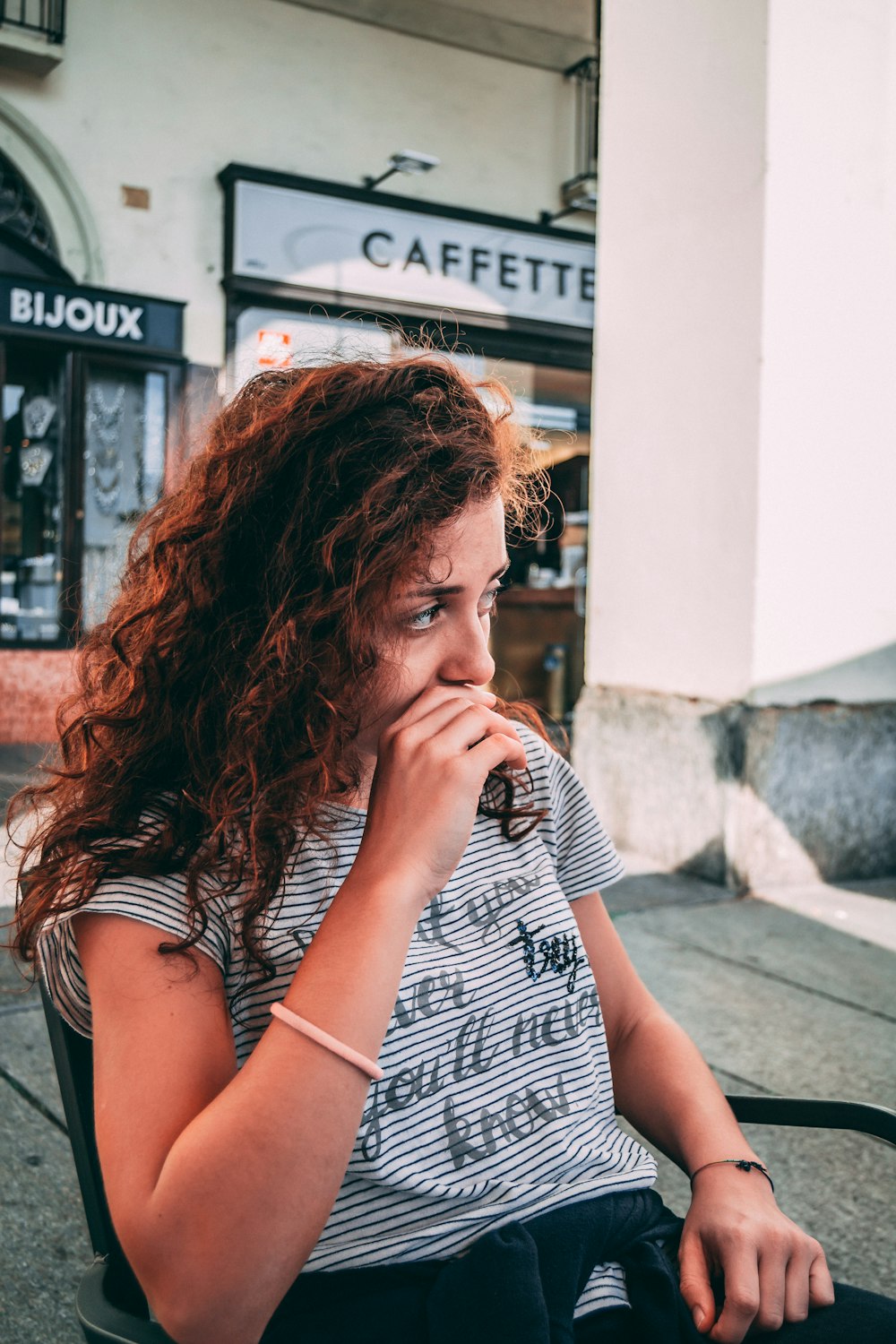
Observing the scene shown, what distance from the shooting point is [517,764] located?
1247mm

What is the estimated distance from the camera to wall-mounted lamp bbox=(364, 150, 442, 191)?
882 cm

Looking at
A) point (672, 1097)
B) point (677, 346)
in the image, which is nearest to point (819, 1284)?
point (672, 1097)

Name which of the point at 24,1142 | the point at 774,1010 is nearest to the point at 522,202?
the point at 774,1010

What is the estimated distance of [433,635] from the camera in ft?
3.94

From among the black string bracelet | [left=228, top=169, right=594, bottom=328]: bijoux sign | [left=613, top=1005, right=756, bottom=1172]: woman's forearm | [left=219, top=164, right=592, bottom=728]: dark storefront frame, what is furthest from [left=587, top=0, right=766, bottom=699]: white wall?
[left=228, top=169, right=594, bottom=328]: bijoux sign

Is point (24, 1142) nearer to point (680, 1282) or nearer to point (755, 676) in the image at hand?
point (680, 1282)

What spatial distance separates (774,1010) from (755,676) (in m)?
1.62

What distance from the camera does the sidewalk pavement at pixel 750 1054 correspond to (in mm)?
1943

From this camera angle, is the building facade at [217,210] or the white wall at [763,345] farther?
the building facade at [217,210]

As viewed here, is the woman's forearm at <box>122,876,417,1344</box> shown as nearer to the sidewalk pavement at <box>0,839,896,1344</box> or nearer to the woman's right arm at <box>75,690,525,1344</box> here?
the woman's right arm at <box>75,690,525,1344</box>

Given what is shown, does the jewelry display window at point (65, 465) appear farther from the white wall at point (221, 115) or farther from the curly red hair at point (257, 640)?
the curly red hair at point (257, 640)

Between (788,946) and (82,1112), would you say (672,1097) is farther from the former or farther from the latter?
(788,946)

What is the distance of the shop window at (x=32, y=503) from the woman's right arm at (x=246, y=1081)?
8028 mm

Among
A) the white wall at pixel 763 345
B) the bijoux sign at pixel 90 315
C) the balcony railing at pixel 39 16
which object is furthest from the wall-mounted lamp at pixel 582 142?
the white wall at pixel 763 345
